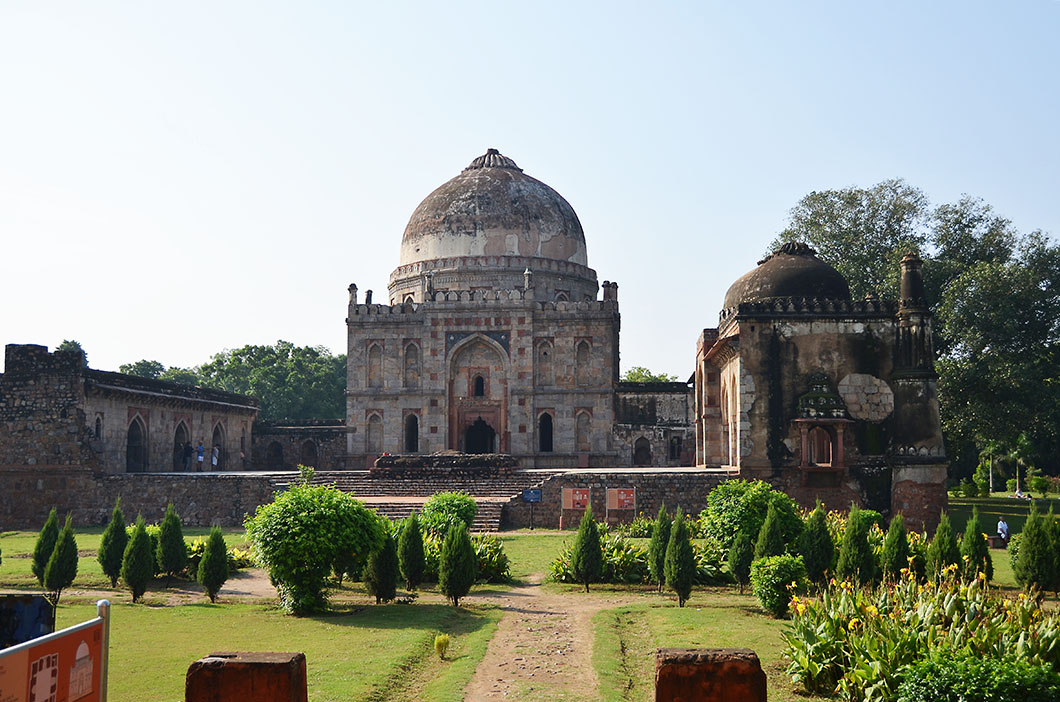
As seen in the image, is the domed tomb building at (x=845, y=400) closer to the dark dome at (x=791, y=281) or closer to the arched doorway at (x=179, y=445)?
the dark dome at (x=791, y=281)

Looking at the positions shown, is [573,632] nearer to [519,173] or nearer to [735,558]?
[735,558]

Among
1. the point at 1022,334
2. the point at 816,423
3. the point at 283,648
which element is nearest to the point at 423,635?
the point at 283,648

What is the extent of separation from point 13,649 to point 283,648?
6342 mm

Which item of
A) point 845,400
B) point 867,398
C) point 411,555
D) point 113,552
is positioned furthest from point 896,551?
point 113,552

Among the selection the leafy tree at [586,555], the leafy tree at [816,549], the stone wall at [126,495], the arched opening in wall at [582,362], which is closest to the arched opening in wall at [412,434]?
the arched opening in wall at [582,362]

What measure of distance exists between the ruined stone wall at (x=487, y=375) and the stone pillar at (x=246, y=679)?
1108 inches

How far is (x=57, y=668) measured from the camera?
13.9 feet

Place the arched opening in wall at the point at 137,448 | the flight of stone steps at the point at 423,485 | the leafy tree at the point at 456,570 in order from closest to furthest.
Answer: the leafy tree at the point at 456,570 → the flight of stone steps at the point at 423,485 → the arched opening in wall at the point at 137,448

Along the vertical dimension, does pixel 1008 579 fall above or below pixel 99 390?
below

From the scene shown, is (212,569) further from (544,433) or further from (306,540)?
(544,433)

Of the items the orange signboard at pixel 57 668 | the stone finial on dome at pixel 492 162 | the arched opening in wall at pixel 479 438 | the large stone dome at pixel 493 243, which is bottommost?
the orange signboard at pixel 57 668

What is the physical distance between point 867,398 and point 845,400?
505mm

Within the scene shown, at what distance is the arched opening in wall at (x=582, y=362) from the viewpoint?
33719 millimetres

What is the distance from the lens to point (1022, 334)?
27.0 m
